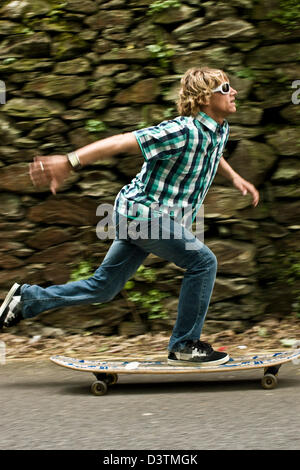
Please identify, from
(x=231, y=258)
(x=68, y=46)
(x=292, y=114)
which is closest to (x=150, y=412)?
(x=231, y=258)

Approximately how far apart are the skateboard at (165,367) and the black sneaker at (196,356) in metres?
0.03

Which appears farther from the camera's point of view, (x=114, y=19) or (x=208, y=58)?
(x=114, y=19)

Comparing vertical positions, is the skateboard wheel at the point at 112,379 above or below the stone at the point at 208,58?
below

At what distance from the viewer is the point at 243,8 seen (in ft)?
18.4

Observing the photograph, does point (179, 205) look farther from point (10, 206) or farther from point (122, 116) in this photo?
point (10, 206)

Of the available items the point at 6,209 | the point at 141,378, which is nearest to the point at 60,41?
the point at 6,209

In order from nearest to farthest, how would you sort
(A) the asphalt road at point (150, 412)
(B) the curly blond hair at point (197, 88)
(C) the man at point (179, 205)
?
(A) the asphalt road at point (150, 412) < (C) the man at point (179, 205) < (B) the curly blond hair at point (197, 88)

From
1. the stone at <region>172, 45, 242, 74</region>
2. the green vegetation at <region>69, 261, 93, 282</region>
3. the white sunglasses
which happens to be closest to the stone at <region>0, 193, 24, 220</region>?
the green vegetation at <region>69, 261, 93, 282</region>

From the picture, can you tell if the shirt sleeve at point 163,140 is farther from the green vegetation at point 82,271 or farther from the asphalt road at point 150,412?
the green vegetation at point 82,271

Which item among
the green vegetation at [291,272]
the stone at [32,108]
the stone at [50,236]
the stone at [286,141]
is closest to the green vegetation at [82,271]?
the stone at [50,236]

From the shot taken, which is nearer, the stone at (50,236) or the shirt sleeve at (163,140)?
the shirt sleeve at (163,140)

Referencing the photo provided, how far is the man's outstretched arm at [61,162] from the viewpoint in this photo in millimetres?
3592

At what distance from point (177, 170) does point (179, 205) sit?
0.67 feet

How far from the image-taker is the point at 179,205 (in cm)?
410
